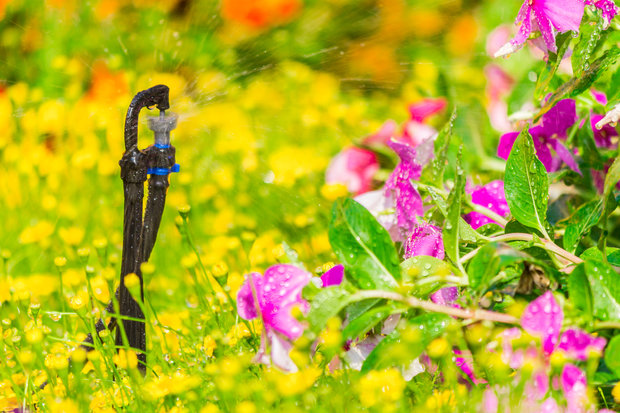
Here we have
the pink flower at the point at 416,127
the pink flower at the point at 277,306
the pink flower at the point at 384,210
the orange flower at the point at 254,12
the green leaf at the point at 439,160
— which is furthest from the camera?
the orange flower at the point at 254,12

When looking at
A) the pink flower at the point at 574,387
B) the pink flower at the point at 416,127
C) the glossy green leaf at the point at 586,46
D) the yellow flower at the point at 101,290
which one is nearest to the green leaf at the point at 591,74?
the glossy green leaf at the point at 586,46

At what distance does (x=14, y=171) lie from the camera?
1.63m

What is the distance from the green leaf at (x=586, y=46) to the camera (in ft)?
2.10

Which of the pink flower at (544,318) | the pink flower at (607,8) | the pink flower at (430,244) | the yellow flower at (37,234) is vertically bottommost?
the yellow flower at (37,234)

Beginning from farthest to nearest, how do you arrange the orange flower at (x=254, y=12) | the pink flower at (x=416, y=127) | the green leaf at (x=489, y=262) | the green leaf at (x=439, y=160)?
1. the orange flower at (x=254, y=12)
2. the pink flower at (x=416, y=127)
3. the green leaf at (x=439, y=160)
4. the green leaf at (x=489, y=262)

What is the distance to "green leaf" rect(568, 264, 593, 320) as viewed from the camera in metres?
0.55

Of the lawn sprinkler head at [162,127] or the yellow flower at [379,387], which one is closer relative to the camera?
the yellow flower at [379,387]

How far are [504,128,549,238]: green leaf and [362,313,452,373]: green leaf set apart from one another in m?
0.13

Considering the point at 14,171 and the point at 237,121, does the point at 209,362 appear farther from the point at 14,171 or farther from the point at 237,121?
the point at 237,121

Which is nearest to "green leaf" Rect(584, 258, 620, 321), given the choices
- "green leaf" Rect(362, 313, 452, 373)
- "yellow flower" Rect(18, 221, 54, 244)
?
"green leaf" Rect(362, 313, 452, 373)

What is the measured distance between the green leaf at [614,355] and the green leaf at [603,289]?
30 millimetres

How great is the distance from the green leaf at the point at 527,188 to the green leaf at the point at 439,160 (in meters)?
0.09

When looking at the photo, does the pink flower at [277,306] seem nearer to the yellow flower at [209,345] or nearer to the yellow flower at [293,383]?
the yellow flower at [293,383]

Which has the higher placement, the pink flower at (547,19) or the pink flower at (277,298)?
the pink flower at (547,19)
